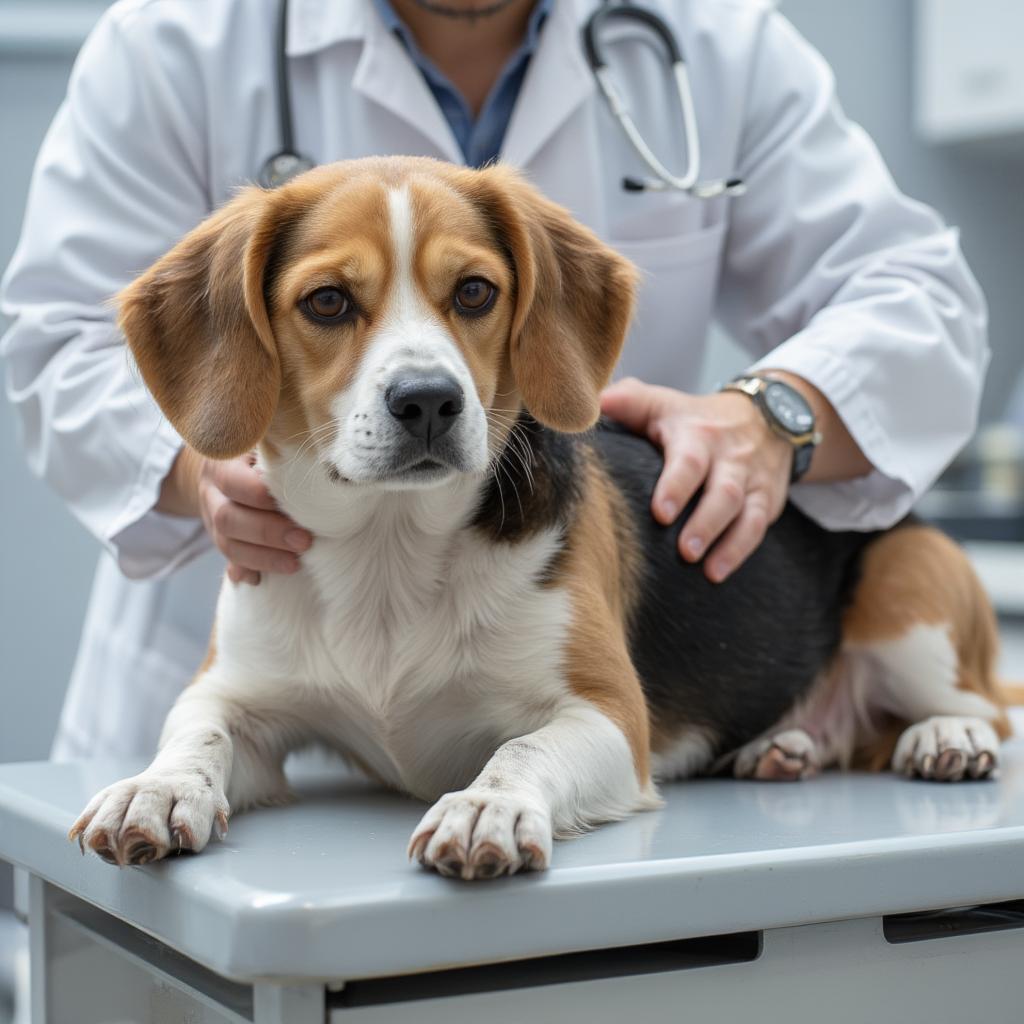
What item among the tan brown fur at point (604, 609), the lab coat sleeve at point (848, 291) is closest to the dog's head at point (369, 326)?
the tan brown fur at point (604, 609)

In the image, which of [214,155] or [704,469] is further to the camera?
[214,155]

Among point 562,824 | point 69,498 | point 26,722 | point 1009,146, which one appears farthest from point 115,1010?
point 1009,146

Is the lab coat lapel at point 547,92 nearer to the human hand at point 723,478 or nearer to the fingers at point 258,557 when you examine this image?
the human hand at point 723,478

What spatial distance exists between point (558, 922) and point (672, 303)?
1.00 m

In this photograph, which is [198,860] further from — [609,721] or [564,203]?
[564,203]

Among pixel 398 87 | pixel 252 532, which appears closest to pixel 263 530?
pixel 252 532

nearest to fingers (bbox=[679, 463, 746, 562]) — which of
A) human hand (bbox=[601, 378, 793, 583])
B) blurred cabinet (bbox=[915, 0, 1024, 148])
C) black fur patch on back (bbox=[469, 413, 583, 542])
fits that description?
human hand (bbox=[601, 378, 793, 583])

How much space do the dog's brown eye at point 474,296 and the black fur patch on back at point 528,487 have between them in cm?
11

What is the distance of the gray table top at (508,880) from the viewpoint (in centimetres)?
71

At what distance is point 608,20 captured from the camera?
161cm

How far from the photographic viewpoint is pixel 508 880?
77 centimetres

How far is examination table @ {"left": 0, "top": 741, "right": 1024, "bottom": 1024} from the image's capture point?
730 millimetres

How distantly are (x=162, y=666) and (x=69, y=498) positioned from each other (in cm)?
30

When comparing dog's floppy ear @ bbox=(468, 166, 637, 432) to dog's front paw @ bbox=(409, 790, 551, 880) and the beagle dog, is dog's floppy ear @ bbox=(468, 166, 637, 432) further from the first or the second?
dog's front paw @ bbox=(409, 790, 551, 880)
